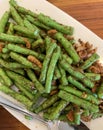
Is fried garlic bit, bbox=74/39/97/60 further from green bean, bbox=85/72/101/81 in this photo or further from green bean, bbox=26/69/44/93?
green bean, bbox=26/69/44/93

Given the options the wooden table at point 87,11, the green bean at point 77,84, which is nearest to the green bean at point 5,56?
the green bean at point 77,84

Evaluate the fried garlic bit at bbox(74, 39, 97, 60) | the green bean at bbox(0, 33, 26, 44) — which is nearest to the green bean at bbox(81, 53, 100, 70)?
the fried garlic bit at bbox(74, 39, 97, 60)

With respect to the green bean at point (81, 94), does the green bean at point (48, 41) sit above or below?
above

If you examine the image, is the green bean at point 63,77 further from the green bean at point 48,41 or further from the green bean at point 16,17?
the green bean at point 16,17

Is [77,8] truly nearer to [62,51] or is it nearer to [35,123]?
[62,51]

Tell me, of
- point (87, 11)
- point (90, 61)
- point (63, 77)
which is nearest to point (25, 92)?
point (63, 77)

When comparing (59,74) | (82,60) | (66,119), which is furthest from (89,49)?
(66,119)

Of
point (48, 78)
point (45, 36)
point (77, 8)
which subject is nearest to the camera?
point (48, 78)
